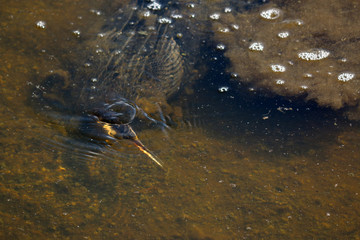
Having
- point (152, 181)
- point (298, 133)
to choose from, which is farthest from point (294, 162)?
point (152, 181)

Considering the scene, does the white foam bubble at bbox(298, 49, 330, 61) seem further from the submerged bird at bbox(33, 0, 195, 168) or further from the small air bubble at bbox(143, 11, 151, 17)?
the small air bubble at bbox(143, 11, 151, 17)

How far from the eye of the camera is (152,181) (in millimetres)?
2066

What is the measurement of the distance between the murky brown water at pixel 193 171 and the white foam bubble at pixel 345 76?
13.8 inches

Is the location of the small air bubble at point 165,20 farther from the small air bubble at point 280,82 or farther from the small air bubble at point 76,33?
the small air bubble at point 280,82

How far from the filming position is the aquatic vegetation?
2564 mm

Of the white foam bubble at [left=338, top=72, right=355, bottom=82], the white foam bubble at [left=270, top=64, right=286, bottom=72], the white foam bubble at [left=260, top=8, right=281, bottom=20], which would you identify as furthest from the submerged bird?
the white foam bubble at [left=338, top=72, right=355, bottom=82]

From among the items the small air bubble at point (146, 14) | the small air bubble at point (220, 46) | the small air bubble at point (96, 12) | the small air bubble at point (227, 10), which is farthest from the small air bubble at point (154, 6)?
the small air bubble at point (220, 46)

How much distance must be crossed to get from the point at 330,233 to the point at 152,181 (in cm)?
100

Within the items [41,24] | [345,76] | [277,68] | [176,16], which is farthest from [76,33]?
[345,76]

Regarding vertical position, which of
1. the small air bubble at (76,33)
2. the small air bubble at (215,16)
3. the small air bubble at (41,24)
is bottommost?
the small air bubble at (76,33)

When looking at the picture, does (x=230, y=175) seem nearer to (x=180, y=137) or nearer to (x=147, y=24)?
(x=180, y=137)

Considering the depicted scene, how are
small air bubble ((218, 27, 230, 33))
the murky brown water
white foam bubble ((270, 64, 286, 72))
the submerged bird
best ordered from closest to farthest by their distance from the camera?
the murky brown water → the submerged bird → white foam bubble ((270, 64, 286, 72)) → small air bubble ((218, 27, 230, 33))

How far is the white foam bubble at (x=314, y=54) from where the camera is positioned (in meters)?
2.77

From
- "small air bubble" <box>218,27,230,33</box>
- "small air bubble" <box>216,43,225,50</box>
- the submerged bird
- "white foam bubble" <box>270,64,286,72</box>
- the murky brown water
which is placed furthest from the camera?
"small air bubble" <box>218,27,230,33</box>
